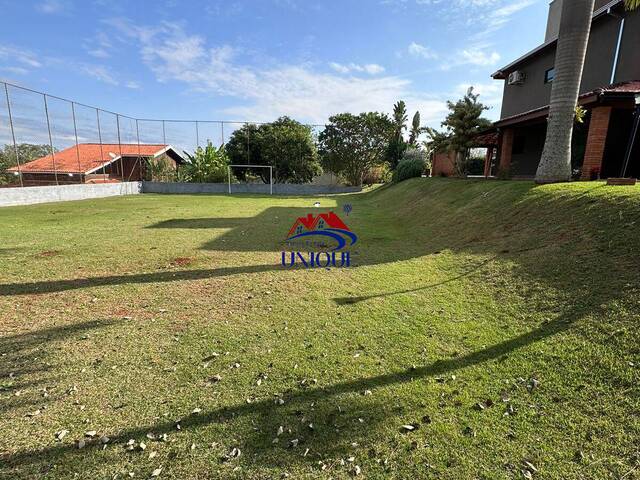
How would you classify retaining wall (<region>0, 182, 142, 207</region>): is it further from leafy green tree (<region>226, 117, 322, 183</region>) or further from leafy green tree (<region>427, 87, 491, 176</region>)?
leafy green tree (<region>427, 87, 491, 176</region>)

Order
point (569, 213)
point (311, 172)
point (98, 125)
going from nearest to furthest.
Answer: point (569, 213), point (98, 125), point (311, 172)

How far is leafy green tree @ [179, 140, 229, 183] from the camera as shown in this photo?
29.1 m

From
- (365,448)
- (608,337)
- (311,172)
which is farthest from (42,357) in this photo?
(311,172)

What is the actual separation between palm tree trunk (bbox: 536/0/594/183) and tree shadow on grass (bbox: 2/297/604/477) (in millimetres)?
7085

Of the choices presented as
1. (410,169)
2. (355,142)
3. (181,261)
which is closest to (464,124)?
(410,169)

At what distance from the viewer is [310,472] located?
6.27 feet

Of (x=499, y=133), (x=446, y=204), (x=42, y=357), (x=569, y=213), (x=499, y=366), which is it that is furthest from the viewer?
(x=499, y=133)

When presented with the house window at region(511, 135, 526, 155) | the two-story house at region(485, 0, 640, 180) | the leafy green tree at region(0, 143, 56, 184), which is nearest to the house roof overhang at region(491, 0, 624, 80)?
the two-story house at region(485, 0, 640, 180)

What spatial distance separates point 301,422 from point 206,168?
96.9ft

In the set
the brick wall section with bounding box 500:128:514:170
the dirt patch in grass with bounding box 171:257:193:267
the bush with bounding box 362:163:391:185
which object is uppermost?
the brick wall section with bounding box 500:128:514:170

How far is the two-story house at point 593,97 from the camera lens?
8.82 m

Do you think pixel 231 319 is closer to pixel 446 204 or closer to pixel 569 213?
pixel 569 213

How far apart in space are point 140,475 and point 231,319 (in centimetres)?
202

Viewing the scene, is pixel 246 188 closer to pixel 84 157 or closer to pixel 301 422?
pixel 84 157
